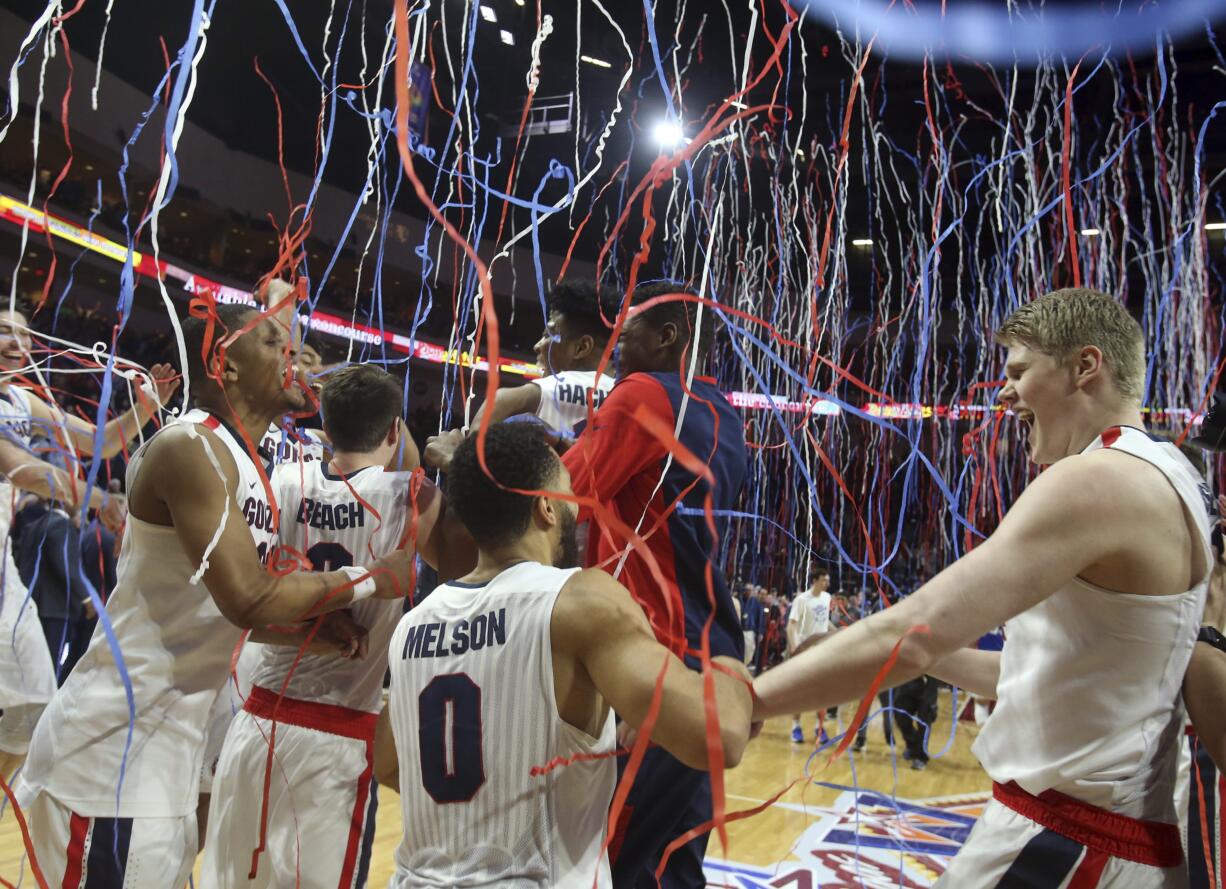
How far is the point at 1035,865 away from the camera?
5.00ft

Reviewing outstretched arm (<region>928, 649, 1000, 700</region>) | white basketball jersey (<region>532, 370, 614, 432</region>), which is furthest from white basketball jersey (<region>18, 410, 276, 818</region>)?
outstretched arm (<region>928, 649, 1000, 700</region>)

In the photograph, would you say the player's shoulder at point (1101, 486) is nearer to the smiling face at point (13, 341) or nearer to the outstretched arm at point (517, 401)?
the outstretched arm at point (517, 401)

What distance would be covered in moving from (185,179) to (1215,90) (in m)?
13.0

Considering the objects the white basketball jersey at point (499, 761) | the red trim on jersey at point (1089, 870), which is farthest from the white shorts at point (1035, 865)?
the white basketball jersey at point (499, 761)

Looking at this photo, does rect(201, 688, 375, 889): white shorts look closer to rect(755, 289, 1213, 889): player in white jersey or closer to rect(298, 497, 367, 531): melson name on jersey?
rect(298, 497, 367, 531): melson name on jersey

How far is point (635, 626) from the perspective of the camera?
150 centimetres

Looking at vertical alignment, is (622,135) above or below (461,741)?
above

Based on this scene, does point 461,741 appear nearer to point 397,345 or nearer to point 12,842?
point 12,842

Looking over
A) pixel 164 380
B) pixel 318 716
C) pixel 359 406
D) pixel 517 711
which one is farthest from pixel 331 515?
pixel 517 711

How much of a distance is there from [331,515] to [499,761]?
122 cm

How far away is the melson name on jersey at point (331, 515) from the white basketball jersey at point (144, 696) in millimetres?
400

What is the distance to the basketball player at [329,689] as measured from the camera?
7.74 ft

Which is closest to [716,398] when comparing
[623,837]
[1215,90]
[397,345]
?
[623,837]

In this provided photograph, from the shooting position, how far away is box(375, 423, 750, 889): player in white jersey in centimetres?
151
